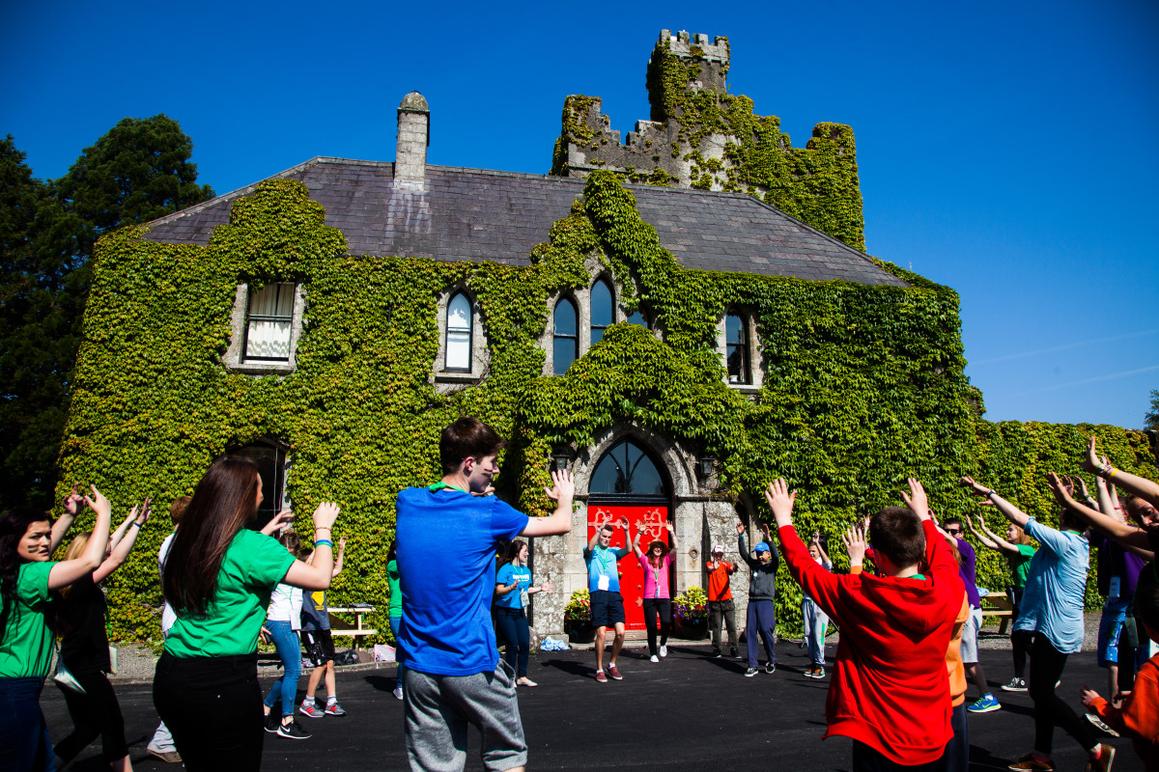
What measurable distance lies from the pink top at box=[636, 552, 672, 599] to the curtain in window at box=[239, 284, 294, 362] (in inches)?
343

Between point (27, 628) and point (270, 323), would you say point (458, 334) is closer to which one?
point (270, 323)

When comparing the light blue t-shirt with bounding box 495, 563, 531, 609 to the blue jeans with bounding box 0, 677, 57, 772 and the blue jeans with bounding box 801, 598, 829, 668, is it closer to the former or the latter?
the blue jeans with bounding box 801, 598, 829, 668

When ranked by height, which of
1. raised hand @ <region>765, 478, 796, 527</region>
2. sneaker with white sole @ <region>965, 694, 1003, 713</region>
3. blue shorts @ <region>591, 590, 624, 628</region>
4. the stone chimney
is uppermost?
the stone chimney

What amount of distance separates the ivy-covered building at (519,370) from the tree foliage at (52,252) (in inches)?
572

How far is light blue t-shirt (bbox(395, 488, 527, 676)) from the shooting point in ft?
11.1

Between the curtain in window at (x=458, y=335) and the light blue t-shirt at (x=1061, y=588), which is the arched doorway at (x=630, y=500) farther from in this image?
the light blue t-shirt at (x=1061, y=588)

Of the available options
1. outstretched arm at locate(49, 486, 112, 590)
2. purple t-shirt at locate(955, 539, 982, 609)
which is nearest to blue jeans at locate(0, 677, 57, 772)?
outstretched arm at locate(49, 486, 112, 590)

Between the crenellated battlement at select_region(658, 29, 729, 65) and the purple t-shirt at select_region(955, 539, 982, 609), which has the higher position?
the crenellated battlement at select_region(658, 29, 729, 65)

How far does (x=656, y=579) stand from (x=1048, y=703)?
248 inches

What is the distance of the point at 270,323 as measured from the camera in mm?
15219

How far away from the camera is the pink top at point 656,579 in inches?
451

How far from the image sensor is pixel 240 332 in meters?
14.9

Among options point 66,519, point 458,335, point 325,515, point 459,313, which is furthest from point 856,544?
point 459,313

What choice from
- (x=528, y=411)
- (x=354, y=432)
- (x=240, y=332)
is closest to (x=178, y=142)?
(x=240, y=332)
